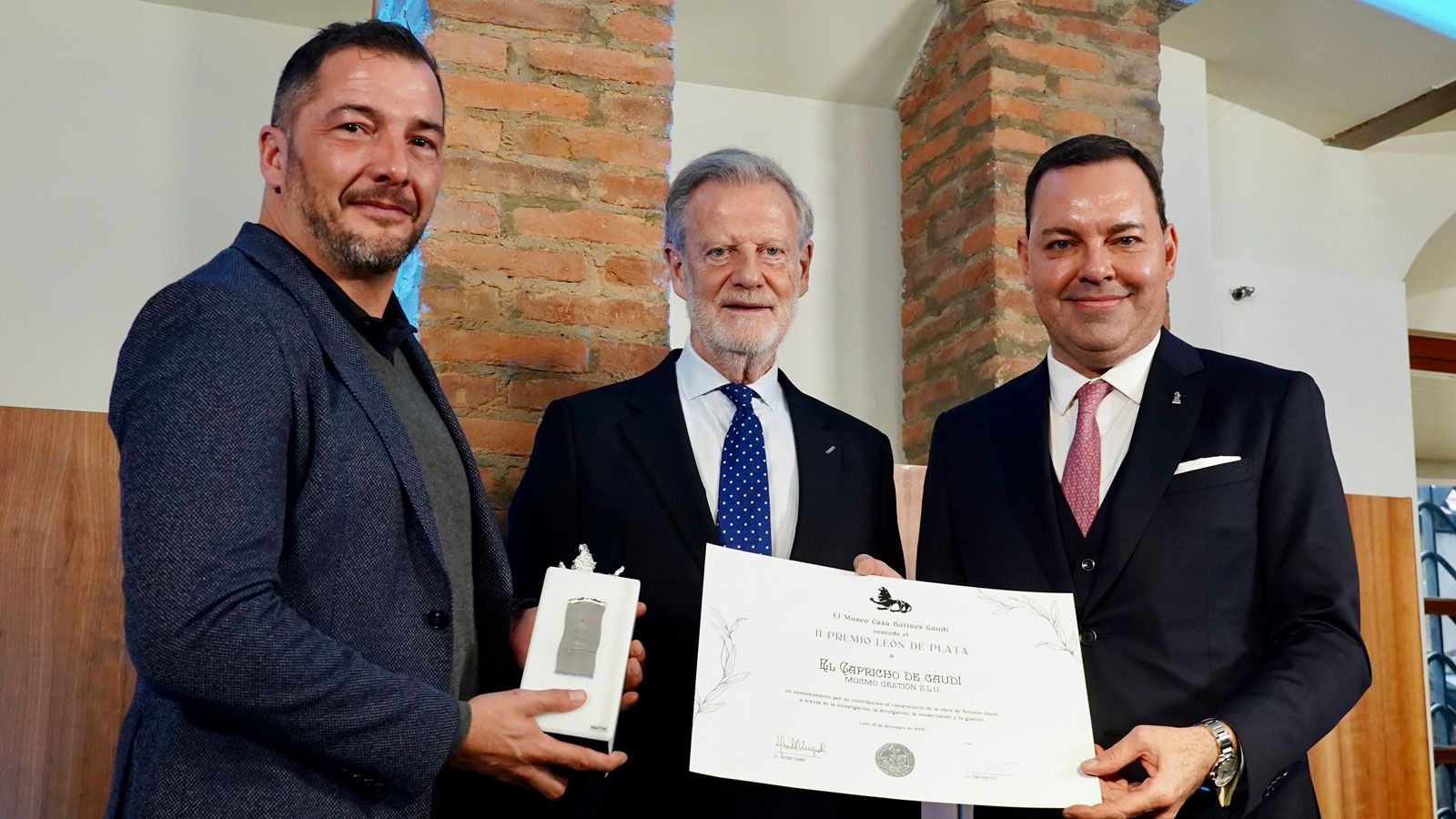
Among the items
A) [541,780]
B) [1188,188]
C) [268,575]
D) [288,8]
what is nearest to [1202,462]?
[541,780]

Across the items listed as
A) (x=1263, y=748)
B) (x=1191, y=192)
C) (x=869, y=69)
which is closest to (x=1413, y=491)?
(x=1191, y=192)

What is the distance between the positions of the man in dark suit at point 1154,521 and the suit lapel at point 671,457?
1.33ft

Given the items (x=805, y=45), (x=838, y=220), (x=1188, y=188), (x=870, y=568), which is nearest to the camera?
(x=870, y=568)

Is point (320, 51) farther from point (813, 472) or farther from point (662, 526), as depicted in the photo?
point (813, 472)

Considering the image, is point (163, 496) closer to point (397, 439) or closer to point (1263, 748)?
point (397, 439)

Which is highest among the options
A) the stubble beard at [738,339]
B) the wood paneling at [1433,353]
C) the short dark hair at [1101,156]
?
the wood paneling at [1433,353]

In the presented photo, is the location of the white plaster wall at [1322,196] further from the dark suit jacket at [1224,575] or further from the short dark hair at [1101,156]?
the dark suit jacket at [1224,575]

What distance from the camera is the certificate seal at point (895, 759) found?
1.79m

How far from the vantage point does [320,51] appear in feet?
6.24

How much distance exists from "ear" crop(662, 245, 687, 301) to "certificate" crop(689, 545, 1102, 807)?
30.9 inches

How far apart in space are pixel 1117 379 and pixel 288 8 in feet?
10.7

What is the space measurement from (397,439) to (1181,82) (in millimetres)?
4211

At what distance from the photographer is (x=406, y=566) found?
65.9 inches
